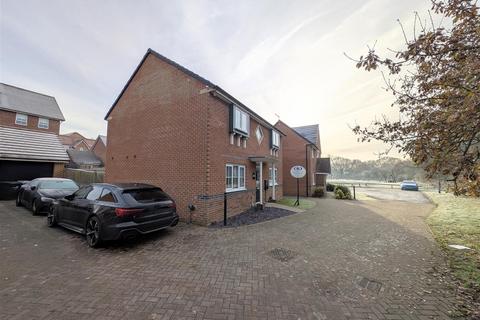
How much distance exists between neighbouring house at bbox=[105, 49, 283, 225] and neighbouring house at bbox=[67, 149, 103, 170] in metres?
25.2

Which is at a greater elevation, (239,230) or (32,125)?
(32,125)

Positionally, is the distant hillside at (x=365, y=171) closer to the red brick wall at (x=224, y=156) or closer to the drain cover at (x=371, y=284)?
the red brick wall at (x=224, y=156)

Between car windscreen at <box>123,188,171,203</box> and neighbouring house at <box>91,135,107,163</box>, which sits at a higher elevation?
neighbouring house at <box>91,135,107,163</box>

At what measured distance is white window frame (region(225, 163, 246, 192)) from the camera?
998 cm

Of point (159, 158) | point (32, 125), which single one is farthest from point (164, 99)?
point (32, 125)

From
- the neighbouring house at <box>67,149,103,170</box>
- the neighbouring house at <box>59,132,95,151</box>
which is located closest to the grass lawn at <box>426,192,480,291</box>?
the neighbouring house at <box>67,149,103,170</box>

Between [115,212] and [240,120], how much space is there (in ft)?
22.9

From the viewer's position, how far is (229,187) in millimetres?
10094

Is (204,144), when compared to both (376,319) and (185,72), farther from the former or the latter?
(376,319)

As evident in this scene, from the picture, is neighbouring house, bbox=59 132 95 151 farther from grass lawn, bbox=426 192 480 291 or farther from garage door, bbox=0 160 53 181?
grass lawn, bbox=426 192 480 291

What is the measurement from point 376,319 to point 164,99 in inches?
405

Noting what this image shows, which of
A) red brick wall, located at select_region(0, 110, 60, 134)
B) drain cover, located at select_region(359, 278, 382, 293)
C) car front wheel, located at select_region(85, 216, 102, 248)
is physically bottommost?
drain cover, located at select_region(359, 278, 382, 293)

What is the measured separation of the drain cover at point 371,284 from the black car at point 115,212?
521 centimetres

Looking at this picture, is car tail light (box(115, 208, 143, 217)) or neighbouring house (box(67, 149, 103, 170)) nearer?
car tail light (box(115, 208, 143, 217))
